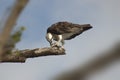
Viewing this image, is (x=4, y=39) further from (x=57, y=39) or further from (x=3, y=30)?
(x=57, y=39)

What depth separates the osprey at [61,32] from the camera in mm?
8528

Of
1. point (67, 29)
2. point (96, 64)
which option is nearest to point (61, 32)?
point (67, 29)

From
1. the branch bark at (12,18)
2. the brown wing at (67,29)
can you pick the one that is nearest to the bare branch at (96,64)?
the branch bark at (12,18)

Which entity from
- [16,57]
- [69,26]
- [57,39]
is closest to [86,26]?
[69,26]

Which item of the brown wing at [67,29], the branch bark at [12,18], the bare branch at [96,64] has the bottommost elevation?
the bare branch at [96,64]

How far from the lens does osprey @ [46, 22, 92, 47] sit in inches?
336

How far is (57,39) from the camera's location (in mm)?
9250

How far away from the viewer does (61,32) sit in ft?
30.0

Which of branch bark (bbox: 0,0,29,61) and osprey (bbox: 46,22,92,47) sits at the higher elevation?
osprey (bbox: 46,22,92,47)

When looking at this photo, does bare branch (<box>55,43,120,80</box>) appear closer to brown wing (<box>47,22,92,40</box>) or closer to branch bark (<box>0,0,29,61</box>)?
branch bark (<box>0,0,29,61</box>)

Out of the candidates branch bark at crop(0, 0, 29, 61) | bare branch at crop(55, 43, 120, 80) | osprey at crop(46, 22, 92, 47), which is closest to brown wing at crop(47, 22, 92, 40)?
osprey at crop(46, 22, 92, 47)

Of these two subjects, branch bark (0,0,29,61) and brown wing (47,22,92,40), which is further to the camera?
brown wing (47,22,92,40)

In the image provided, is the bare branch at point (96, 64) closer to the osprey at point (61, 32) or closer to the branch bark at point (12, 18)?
the branch bark at point (12, 18)

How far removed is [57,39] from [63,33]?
0.25m
